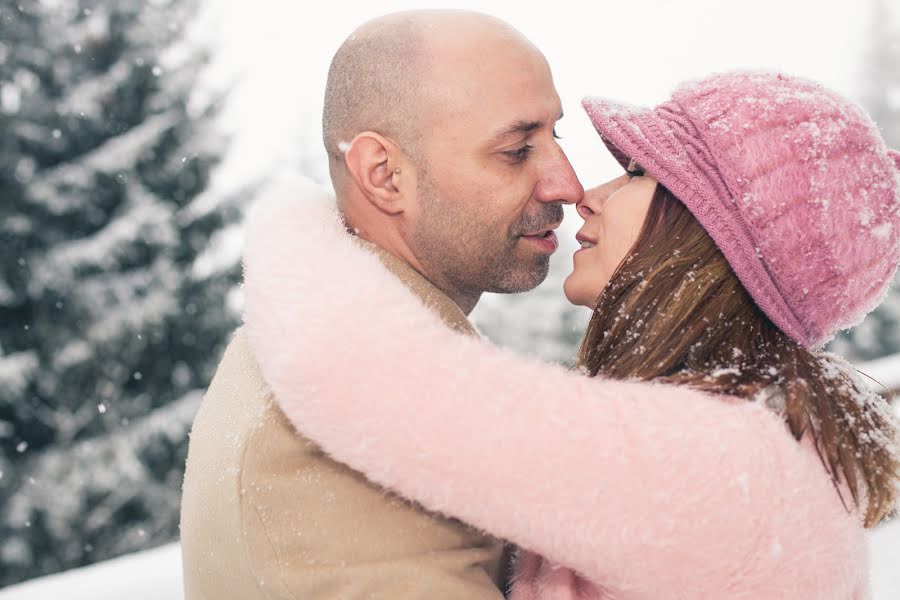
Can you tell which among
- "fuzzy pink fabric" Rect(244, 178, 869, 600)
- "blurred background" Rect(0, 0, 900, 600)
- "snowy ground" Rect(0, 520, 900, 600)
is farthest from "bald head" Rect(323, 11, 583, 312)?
"blurred background" Rect(0, 0, 900, 600)

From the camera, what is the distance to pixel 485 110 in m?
1.56

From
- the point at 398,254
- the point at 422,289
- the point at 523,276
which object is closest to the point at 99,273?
the point at 398,254

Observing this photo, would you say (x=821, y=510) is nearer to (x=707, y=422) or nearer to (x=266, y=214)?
(x=707, y=422)

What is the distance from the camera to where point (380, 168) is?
1.61m

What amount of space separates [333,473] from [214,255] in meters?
6.41

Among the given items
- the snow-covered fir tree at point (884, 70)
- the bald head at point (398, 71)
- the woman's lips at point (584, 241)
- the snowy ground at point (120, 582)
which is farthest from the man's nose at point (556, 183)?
the snow-covered fir tree at point (884, 70)

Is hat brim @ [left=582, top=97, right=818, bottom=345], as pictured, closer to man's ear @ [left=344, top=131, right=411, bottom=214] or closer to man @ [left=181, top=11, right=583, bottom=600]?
man @ [left=181, top=11, right=583, bottom=600]

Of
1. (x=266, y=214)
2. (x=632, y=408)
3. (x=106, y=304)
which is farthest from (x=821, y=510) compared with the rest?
(x=106, y=304)

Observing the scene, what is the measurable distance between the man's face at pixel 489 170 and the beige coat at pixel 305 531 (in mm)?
510

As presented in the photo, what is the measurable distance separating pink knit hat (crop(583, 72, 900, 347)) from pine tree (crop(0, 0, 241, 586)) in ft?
19.0

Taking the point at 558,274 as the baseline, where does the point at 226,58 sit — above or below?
above

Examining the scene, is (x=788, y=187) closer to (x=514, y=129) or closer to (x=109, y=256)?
(x=514, y=129)

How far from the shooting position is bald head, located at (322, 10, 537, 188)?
1.60 m

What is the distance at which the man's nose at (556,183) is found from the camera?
5.39 ft
